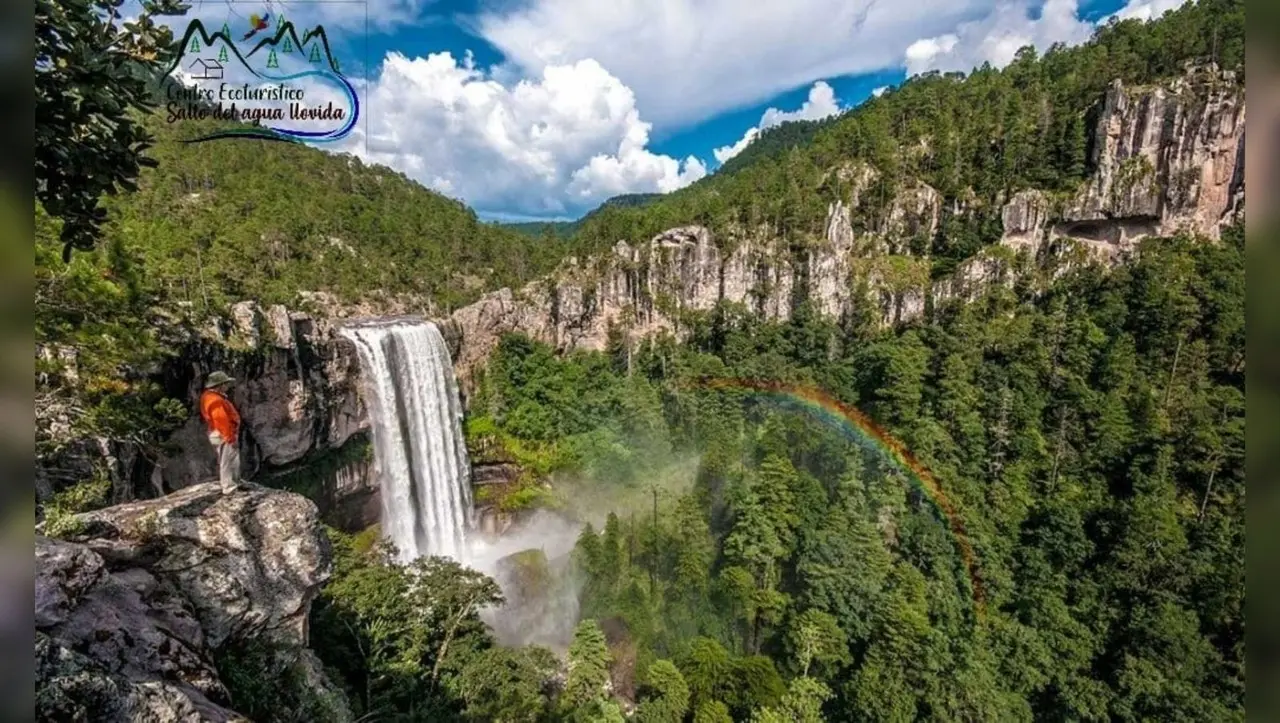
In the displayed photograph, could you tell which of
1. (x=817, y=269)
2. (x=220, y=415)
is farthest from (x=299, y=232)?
(x=220, y=415)

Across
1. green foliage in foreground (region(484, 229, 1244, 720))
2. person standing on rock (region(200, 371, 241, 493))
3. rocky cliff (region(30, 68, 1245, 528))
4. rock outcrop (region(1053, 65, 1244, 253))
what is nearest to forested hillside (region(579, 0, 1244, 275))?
rocky cliff (region(30, 68, 1245, 528))

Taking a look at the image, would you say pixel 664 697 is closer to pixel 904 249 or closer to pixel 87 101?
pixel 87 101

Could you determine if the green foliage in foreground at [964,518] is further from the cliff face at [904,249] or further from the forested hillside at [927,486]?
the cliff face at [904,249]

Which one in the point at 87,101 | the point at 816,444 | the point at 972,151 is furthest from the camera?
the point at 972,151

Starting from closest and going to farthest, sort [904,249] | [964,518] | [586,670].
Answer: [586,670]
[964,518]
[904,249]

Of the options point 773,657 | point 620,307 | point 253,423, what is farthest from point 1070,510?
point 253,423

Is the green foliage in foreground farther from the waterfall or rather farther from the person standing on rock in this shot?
the person standing on rock

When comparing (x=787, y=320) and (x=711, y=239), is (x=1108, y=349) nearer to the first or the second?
(x=787, y=320)
